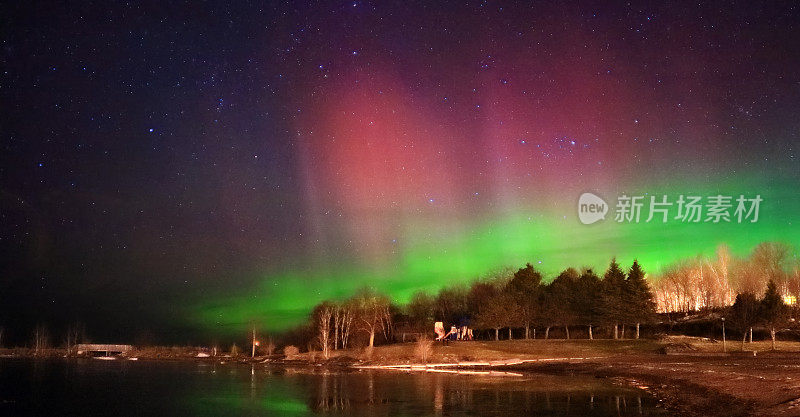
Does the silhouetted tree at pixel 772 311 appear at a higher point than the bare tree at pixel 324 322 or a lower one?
higher

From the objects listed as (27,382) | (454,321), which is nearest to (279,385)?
(27,382)

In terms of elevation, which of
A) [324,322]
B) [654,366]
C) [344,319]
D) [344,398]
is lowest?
[344,319]

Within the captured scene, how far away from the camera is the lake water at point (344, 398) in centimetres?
3160

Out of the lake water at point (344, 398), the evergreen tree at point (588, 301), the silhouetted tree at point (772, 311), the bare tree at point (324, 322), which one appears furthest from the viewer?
the evergreen tree at point (588, 301)

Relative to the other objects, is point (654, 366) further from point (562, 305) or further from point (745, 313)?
point (562, 305)

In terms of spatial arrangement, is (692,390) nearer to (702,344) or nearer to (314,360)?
(702,344)

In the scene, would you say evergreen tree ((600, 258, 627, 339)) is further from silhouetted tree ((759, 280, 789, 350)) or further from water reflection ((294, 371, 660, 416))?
water reflection ((294, 371, 660, 416))

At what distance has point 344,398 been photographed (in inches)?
1502

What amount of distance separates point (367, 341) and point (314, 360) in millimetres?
22091

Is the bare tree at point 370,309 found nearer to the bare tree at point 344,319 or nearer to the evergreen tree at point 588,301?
the bare tree at point 344,319

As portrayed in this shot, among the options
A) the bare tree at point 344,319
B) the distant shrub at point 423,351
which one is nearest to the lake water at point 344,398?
the distant shrub at point 423,351

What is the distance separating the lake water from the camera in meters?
31.6

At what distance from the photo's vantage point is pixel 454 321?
5527 inches

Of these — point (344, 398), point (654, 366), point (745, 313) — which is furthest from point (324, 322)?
point (745, 313)
